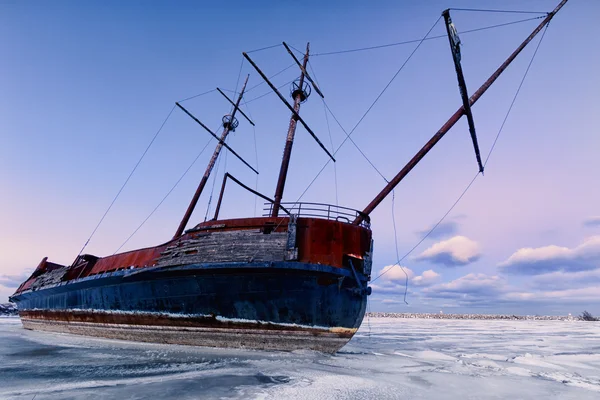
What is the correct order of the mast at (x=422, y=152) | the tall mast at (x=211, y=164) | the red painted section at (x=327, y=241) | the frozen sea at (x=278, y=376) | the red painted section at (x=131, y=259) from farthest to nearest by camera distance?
the tall mast at (x=211, y=164) → the red painted section at (x=131, y=259) → the mast at (x=422, y=152) → the red painted section at (x=327, y=241) → the frozen sea at (x=278, y=376)

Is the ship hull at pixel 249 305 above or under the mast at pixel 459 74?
under

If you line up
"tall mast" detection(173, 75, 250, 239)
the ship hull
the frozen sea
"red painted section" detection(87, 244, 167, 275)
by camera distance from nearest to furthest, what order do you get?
the frozen sea
the ship hull
"red painted section" detection(87, 244, 167, 275)
"tall mast" detection(173, 75, 250, 239)

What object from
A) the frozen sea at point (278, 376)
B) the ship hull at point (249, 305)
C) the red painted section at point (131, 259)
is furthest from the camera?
the red painted section at point (131, 259)

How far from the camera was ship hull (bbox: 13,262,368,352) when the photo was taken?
9.09 meters

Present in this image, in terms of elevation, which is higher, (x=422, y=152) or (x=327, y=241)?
(x=422, y=152)

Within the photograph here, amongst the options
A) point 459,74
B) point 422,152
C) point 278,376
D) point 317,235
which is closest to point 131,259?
point 317,235

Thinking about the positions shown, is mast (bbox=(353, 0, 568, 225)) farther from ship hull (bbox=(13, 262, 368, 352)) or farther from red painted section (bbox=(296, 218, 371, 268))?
ship hull (bbox=(13, 262, 368, 352))

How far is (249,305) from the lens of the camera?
923 cm

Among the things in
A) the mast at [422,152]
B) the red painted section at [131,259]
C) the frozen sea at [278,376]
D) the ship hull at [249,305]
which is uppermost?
the mast at [422,152]

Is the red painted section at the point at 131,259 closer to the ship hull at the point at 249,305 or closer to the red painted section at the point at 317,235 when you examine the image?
the red painted section at the point at 317,235

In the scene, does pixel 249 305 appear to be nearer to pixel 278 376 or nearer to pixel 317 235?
pixel 317 235

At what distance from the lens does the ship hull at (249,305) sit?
29.8 feet

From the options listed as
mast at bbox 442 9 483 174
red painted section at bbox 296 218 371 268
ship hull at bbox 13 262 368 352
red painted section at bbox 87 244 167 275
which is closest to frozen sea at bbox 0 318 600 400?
ship hull at bbox 13 262 368 352

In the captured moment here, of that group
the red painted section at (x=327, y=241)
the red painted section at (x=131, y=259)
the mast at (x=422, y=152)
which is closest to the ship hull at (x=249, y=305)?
the red painted section at (x=327, y=241)
